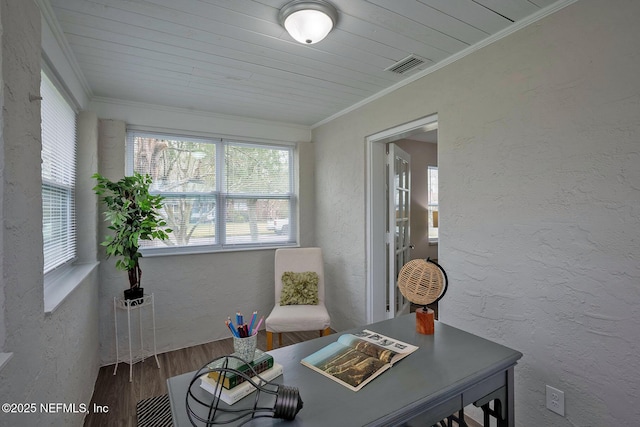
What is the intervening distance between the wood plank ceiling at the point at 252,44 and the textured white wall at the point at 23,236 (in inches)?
21.7

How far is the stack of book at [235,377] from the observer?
3.14ft

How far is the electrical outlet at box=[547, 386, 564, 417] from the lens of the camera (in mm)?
1531

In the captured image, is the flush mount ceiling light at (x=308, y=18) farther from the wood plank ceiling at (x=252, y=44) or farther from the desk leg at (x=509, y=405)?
the desk leg at (x=509, y=405)

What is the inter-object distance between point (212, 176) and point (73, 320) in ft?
6.02

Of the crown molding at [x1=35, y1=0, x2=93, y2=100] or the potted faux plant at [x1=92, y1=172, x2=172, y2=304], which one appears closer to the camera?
the crown molding at [x1=35, y1=0, x2=93, y2=100]

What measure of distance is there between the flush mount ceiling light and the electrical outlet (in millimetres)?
2201

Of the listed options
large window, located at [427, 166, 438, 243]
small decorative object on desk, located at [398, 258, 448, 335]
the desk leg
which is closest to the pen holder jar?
small decorative object on desk, located at [398, 258, 448, 335]

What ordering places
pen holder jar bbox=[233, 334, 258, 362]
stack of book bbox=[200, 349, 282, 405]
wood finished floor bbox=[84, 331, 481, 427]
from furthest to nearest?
1. wood finished floor bbox=[84, 331, 481, 427]
2. pen holder jar bbox=[233, 334, 258, 362]
3. stack of book bbox=[200, 349, 282, 405]

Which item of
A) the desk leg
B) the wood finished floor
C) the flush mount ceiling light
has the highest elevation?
the flush mount ceiling light

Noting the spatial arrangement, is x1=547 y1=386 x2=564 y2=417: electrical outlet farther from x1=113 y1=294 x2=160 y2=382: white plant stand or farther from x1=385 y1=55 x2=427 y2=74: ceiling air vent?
x1=113 y1=294 x2=160 y2=382: white plant stand

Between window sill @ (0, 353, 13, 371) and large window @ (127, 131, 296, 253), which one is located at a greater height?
large window @ (127, 131, 296, 253)

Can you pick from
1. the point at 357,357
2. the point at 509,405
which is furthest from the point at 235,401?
the point at 509,405

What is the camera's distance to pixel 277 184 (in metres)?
3.66

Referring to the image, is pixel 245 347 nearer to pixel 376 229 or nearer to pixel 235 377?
pixel 235 377
